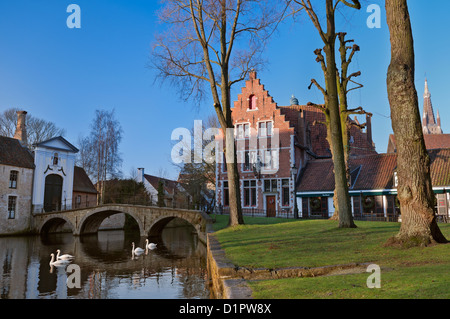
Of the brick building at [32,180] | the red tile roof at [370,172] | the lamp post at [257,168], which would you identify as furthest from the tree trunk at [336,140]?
the brick building at [32,180]

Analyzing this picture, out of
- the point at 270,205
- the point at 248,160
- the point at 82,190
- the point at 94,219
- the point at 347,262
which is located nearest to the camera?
the point at 347,262

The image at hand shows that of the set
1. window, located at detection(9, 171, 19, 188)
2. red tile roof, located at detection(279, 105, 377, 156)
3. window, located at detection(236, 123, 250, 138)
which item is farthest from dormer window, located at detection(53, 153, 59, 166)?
red tile roof, located at detection(279, 105, 377, 156)

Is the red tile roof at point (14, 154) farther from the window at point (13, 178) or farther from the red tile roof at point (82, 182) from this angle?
the red tile roof at point (82, 182)

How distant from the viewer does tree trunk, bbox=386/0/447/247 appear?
704cm

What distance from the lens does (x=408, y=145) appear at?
23.9ft

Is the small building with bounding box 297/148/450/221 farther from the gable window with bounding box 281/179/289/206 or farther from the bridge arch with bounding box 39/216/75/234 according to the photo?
the bridge arch with bounding box 39/216/75/234

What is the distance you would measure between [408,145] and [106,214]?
29.3 metres

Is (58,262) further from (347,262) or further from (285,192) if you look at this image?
(285,192)

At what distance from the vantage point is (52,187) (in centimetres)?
3400

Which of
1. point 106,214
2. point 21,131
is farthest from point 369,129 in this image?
point 21,131

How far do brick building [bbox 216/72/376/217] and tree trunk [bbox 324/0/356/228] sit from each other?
53.8ft
